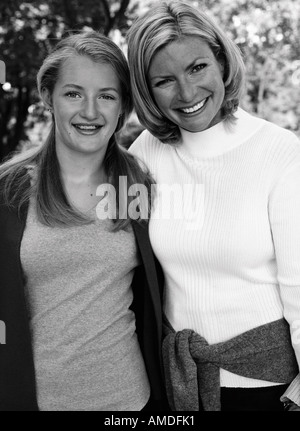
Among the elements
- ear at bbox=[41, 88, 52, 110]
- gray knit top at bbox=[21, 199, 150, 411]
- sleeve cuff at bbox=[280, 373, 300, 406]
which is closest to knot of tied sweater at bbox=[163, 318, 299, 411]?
sleeve cuff at bbox=[280, 373, 300, 406]

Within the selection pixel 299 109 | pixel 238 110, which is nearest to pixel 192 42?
pixel 238 110

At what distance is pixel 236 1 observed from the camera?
27.1 feet

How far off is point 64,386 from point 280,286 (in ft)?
2.82

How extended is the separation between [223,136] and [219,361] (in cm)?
85

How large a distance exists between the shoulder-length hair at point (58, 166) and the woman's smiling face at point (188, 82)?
18cm

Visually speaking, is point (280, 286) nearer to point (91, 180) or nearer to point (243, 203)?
point (243, 203)

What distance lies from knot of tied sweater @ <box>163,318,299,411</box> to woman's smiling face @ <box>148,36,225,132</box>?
81cm

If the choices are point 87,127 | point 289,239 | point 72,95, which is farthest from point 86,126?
point 289,239

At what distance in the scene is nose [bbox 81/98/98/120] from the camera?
6.73ft

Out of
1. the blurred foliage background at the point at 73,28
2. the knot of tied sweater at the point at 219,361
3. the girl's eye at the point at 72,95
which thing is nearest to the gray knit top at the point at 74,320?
the knot of tied sweater at the point at 219,361

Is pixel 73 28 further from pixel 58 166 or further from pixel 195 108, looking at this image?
pixel 195 108

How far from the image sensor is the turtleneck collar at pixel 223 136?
212cm

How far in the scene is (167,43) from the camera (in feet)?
6.66

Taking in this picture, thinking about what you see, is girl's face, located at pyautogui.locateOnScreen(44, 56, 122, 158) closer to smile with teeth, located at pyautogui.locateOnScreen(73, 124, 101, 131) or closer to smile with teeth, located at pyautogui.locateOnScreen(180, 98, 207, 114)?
smile with teeth, located at pyautogui.locateOnScreen(73, 124, 101, 131)
